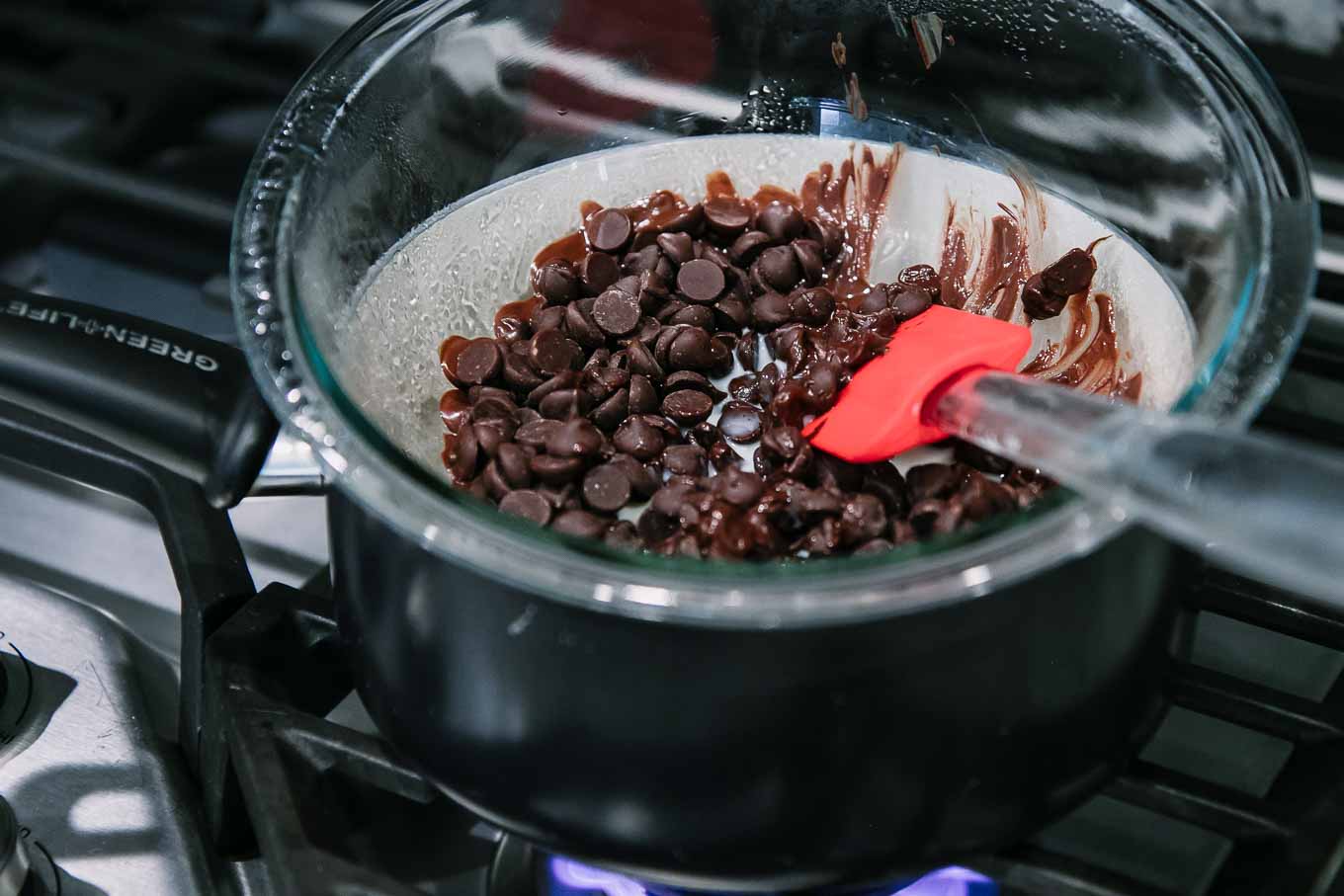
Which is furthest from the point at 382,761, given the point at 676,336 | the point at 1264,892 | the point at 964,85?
the point at 964,85

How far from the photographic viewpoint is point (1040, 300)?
84 centimetres

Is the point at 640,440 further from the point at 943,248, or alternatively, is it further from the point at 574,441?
the point at 943,248

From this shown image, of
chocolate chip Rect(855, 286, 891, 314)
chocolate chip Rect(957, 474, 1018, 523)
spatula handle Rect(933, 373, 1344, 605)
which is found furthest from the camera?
chocolate chip Rect(855, 286, 891, 314)

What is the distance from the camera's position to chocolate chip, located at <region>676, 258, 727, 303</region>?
2.92 ft

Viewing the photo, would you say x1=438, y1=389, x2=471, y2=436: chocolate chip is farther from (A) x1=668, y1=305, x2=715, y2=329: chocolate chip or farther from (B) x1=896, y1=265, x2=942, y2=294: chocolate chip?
(B) x1=896, y1=265, x2=942, y2=294: chocolate chip

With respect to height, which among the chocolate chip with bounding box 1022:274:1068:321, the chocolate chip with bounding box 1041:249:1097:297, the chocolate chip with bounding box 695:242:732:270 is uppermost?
the chocolate chip with bounding box 1041:249:1097:297

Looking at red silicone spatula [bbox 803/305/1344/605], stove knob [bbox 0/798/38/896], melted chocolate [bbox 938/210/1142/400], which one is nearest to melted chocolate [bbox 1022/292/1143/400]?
melted chocolate [bbox 938/210/1142/400]

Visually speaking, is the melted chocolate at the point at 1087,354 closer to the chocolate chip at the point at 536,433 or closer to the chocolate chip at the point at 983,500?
the chocolate chip at the point at 983,500

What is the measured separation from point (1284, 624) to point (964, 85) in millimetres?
396

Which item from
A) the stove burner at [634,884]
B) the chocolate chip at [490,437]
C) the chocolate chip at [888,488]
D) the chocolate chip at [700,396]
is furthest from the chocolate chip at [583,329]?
the stove burner at [634,884]

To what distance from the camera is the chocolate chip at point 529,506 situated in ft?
2.38

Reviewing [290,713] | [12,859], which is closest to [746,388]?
[290,713]

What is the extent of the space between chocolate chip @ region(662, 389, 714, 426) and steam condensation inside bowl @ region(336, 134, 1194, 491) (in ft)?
0.43

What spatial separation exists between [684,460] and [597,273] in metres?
0.17
